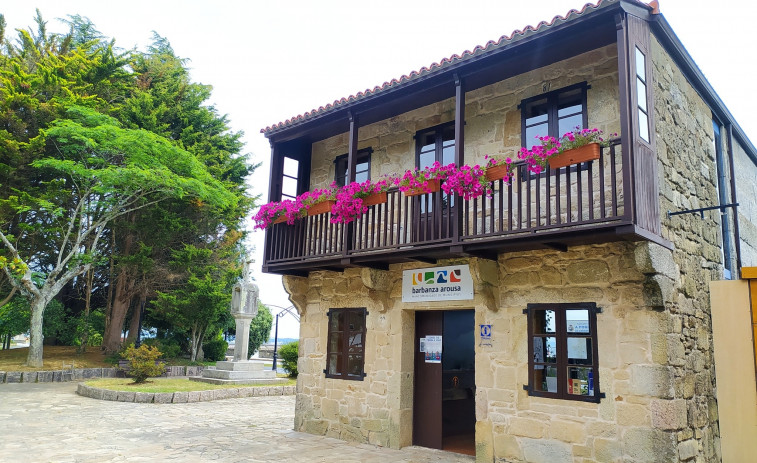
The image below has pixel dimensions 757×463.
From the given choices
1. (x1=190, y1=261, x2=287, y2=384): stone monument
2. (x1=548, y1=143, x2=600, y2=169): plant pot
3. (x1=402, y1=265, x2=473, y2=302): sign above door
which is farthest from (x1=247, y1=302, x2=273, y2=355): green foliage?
(x1=548, y1=143, x2=600, y2=169): plant pot

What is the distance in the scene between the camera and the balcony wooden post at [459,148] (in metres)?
6.82

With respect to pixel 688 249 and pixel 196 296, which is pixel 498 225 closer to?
pixel 688 249

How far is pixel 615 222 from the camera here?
5.50 metres

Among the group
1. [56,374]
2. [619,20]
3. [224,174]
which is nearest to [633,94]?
[619,20]

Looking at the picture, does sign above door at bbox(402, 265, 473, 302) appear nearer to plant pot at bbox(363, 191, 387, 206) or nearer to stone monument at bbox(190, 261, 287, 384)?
plant pot at bbox(363, 191, 387, 206)

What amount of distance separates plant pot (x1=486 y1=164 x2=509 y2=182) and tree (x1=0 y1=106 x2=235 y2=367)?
13.7m

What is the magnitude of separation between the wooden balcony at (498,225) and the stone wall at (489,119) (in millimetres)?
637

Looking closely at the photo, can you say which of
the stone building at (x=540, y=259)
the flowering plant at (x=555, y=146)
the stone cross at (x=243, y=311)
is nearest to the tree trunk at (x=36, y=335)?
the stone cross at (x=243, y=311)

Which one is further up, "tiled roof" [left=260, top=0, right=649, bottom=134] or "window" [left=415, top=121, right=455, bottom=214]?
"tiled roof" [left=260, top=0, right=649, bottom=134]

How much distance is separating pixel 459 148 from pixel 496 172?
0.77 meters

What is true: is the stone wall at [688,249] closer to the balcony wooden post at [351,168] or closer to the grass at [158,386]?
the balcony wooden post at [351,168]

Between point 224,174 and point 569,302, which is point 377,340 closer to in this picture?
point 569,302

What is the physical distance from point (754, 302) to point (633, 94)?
256 centimetres

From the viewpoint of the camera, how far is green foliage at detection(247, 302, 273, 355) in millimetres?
25031
